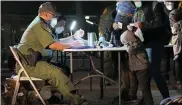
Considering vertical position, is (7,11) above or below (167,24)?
above

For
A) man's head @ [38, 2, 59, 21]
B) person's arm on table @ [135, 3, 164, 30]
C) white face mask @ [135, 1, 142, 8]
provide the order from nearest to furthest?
man's head @ [38, 2, 59, 21] < person's arm on table @ [135, 3, 164, 30] < white face mask @ [135, 1, 142, 8]

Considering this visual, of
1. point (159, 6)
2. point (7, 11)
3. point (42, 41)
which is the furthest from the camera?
point (7, 11)

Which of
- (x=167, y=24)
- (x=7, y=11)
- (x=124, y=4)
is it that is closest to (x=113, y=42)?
(x=124, y=4)

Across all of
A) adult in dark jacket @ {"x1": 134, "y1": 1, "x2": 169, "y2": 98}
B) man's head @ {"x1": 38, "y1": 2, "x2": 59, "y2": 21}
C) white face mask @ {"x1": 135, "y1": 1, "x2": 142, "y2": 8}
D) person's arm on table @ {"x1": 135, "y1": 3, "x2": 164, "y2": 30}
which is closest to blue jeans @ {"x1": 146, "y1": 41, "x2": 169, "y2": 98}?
adult in dark jacket @ {"x1": 134, "y1": 1, "x2": 169, "y2": 98}

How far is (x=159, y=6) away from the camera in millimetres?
5387

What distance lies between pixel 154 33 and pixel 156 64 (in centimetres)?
46

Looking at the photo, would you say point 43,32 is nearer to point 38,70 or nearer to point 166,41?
point 38,70

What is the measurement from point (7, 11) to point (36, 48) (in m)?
9.53

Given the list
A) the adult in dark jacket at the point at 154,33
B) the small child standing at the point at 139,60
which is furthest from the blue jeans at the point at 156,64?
the small child standing at the point at 139,60

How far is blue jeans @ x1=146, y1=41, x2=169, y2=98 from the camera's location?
213 inches

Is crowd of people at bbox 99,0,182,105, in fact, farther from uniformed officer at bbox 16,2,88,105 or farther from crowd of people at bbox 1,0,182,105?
uniformed officer at bbox 16,2,88,105

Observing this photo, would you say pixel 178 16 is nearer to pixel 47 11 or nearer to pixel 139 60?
pixel 139 60

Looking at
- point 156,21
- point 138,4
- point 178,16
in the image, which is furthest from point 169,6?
point 156,21

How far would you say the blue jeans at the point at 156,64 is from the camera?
17.8 ft
